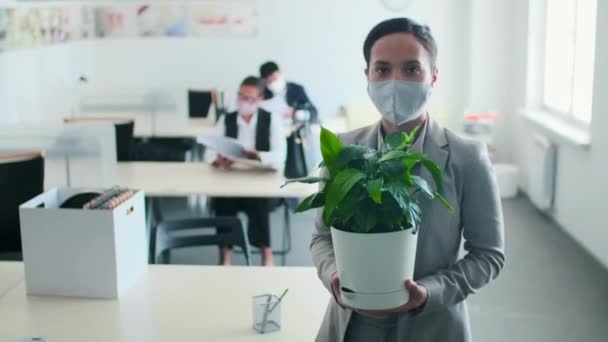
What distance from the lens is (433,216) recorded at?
64.6 inches

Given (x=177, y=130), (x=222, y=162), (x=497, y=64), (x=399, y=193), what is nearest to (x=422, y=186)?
(x=399, y=193)

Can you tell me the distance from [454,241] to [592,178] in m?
4.04

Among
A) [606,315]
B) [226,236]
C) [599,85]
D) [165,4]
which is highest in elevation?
[165,4]

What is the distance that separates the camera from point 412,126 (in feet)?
5.73

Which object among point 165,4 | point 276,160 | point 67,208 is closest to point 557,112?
point 276,160

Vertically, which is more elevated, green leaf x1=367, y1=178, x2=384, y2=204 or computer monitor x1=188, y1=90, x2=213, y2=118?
green leaf x1=367, y1=178, x2=384, y2=204

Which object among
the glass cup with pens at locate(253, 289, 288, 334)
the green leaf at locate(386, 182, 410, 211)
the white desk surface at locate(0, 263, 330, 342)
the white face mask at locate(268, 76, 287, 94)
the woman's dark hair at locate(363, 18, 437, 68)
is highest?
the woman's dark hair at locate(363, 18, 437, 68)

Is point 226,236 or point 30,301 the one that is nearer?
point 30,301

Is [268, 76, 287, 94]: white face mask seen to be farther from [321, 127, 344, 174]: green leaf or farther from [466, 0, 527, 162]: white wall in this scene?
[321, 127, 344, 174]: green leaf

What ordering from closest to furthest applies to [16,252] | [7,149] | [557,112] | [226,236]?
[226,236]
[16,252]
[7,149]
[557,112]

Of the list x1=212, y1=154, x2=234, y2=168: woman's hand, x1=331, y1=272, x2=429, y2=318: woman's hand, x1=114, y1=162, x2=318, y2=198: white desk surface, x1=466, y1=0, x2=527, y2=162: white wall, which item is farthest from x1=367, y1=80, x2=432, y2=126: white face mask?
x1=466, y1=0, x2=527, y2=162: white wall

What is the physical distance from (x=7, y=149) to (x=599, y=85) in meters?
3.93

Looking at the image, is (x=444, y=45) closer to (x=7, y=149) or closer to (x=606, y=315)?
(x=606, y=315)

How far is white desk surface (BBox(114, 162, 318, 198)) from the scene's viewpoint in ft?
13.3
